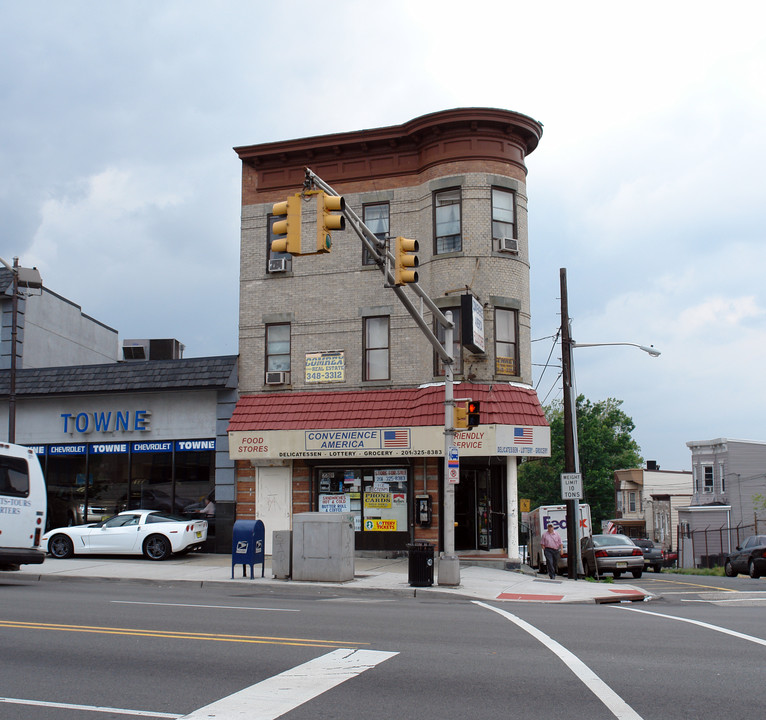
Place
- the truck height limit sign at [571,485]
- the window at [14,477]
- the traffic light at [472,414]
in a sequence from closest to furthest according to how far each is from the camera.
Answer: the window at [14,477] → the traffic light at [472,414] → the truck height limit sign at [571,485]

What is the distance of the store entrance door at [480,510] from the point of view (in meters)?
22.8

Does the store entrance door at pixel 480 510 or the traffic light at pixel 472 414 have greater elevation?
the traffic light at pixel 472 414

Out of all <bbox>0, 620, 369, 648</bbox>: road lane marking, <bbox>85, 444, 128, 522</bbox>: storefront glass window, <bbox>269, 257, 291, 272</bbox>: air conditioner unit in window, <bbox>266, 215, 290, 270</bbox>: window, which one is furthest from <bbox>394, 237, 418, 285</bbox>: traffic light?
<bbox>85, 444, 128, 522</bbox>: storefront glass window

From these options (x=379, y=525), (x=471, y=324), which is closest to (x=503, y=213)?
(x=471, y=324)

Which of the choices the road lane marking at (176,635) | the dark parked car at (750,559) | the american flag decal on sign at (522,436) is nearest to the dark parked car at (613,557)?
the dark parked car at (750,559)

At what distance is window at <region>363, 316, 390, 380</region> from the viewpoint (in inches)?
950

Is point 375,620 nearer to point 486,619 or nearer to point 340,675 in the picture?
point 486,619

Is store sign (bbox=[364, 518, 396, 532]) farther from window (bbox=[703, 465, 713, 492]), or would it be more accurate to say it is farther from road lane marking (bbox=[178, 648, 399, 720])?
window (bbox=[703, 465, 713, 492])

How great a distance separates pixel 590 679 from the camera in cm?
724

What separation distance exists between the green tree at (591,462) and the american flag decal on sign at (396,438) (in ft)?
134

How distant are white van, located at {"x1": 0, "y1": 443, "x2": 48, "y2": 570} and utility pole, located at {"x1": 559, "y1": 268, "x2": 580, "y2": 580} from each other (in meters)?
13.4

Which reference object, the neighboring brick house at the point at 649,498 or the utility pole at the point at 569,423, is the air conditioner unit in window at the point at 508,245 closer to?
the utility pole at the point at 569,423

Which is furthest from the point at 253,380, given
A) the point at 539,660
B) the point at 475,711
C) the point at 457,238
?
the point at 475,711

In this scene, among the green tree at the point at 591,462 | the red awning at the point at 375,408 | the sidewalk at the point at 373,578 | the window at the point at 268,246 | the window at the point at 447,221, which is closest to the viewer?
the sidewalk at the point at 373,578
